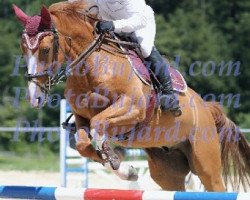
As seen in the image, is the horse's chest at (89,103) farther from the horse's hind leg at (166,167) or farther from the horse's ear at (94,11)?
the horse's hind leg at (166,167)

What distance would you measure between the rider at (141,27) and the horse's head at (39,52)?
52cm

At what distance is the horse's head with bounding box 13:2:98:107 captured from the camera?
462cm

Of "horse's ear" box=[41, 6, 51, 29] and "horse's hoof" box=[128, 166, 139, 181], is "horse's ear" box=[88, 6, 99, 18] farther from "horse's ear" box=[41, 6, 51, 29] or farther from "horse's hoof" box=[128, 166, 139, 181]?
A: "horse's hoof" box=[128, 166, 139, 181]

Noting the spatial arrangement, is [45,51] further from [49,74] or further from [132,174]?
[132,174]

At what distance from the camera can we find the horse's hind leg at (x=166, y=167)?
19.7 ft

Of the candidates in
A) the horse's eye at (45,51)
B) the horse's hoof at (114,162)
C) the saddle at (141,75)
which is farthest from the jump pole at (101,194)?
the saddle at (141,75)

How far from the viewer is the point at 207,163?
5.71 m

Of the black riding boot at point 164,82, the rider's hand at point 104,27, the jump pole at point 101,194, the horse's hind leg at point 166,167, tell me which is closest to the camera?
the jump pole at point 101,194

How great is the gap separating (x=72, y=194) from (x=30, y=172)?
9170 millimetres

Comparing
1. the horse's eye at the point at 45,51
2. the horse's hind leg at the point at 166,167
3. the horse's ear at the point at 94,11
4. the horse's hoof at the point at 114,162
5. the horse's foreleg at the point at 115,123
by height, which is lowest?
the horse's hind leg at the point at 166,167

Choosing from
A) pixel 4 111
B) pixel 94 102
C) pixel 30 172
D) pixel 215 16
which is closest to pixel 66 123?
pixel 94 102

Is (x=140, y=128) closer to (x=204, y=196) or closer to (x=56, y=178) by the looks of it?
(x=204, y=196)

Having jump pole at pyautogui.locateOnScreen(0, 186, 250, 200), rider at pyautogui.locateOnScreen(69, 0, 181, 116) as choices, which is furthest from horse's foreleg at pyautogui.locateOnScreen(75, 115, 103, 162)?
rider at pyautogui.locateOnScreen(69, 0, 181, 116)

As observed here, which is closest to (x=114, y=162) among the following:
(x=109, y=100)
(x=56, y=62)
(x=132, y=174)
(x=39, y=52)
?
Answer: (x=132, y=174)
